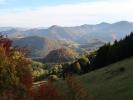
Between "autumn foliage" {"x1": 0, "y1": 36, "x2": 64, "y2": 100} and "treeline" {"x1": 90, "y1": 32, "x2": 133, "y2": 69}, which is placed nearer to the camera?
"autumn foliage" {"x1": 0, "y1": 36, "x2": 64, "y2": 100}

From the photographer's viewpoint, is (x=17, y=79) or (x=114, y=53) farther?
(x=114, y=53)

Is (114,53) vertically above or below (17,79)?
below

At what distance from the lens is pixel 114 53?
10775 centimetres

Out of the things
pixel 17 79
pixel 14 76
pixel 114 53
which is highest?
pixel 14 76

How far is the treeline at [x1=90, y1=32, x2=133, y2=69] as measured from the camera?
105 meters

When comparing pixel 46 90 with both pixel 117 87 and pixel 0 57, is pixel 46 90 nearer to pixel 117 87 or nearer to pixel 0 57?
pixel 0 57

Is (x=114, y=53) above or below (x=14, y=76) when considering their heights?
below

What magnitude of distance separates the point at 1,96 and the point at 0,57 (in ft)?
21.2

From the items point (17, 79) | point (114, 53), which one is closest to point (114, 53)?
point (114, 53)

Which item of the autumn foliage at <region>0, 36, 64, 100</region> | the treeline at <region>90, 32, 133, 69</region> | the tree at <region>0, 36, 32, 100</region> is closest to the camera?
the tree at <region>0, 36, 32, 100</region>

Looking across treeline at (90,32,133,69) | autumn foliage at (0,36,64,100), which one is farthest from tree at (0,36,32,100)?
treeline at (90,32,133,69)

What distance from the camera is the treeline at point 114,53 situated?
105 m

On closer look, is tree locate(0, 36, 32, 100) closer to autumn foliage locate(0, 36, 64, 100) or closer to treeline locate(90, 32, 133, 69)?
autumn foliage locate(0, 36, 64, 100)

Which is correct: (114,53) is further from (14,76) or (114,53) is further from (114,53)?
(14,76)
